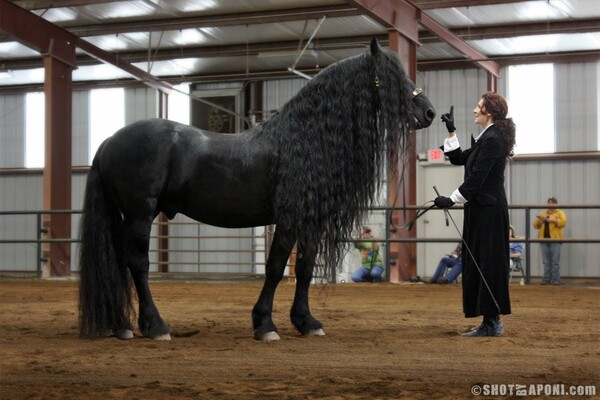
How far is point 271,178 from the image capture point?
555 cm

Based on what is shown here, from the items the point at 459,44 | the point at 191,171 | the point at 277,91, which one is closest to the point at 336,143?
the point at 191,171

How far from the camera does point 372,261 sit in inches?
555

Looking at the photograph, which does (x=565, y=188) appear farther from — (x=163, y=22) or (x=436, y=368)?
(x=436, y=368)

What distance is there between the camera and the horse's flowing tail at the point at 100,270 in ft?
18.4

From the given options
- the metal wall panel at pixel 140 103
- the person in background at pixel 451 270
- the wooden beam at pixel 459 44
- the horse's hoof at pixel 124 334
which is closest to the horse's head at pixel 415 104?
the horse's hoof at pixel 124 334

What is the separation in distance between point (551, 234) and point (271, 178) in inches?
490

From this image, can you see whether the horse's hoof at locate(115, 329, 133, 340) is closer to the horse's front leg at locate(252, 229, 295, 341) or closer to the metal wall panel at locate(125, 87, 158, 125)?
the horse's front leg at locate(252, 229, 295, 341)

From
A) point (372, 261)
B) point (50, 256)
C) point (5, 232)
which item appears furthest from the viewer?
point (5, 232)

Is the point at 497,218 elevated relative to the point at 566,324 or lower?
elevated

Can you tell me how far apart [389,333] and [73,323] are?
247 cm

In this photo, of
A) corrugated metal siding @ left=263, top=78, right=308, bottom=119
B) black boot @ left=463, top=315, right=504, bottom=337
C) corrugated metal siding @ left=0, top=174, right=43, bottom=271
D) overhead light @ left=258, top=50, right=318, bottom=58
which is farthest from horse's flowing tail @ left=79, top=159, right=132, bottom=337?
corrugated metal siding @ left=0, top=174, right=43, bottom=271

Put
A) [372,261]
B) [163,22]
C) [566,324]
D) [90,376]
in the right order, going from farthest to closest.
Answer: [163,22], [372,261], [566,324], [90,376]

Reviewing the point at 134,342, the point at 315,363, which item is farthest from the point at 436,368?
the point at 134,342

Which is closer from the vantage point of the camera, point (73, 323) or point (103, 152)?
point (103, 152)
